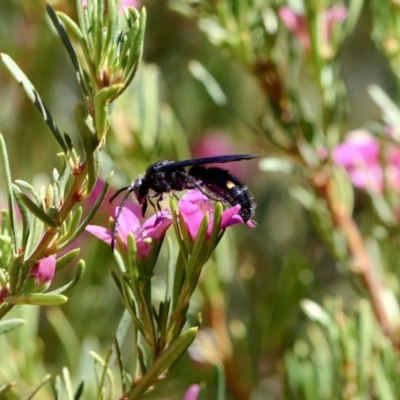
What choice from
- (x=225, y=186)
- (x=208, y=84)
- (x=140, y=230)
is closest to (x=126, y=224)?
(x=140, y=230)

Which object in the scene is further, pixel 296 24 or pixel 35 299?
pixel 296 24

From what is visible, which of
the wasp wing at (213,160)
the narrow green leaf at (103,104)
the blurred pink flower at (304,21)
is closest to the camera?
the narrow green leaf at (103,104)

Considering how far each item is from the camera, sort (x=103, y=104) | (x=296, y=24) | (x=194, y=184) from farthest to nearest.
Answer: (x=296, y=24), (x=194, y=184), (x=103, y=104)

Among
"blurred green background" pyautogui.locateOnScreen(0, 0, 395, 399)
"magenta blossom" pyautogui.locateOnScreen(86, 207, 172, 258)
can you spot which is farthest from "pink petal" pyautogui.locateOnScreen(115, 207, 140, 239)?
"blurred green background" pyautogui.locateOnScreen(0, 0, 395, 399)

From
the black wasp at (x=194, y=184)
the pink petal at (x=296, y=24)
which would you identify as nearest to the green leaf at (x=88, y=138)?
the black wasp at (x=194, y=184)

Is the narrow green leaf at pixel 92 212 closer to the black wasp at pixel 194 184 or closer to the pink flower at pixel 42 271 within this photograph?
the pink flower at pixel 42 271

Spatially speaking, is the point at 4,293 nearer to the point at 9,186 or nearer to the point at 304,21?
the point at 9,186

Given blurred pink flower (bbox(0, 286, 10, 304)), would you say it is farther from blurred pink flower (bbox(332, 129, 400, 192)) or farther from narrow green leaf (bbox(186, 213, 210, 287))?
blurred pink flower (bbox(332, 129, 400, 192))
